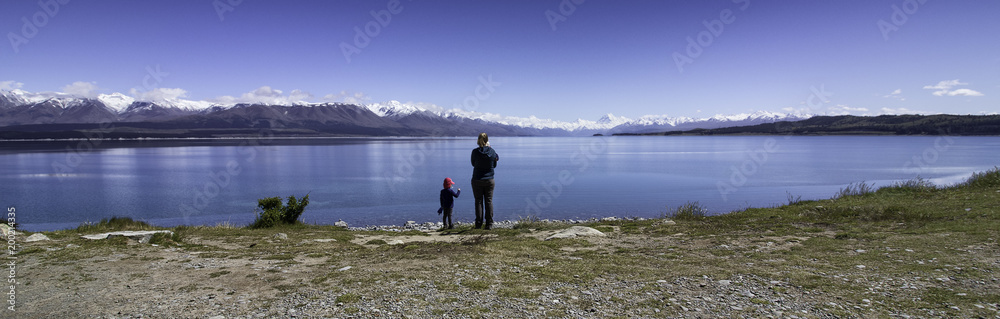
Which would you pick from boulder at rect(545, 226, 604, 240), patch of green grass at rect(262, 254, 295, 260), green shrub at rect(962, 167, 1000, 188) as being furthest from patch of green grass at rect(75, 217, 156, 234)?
green shrub at rect(962, 167, 1000, 188)

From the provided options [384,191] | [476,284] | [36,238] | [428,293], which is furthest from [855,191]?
[36,238]

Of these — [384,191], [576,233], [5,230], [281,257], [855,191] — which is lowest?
[384,191]

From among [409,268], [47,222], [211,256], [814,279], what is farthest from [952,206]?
[47,222]

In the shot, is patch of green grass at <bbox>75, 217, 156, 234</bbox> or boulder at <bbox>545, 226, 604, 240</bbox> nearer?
boulder at <bbox>545, 226, 604, 240</bbox>

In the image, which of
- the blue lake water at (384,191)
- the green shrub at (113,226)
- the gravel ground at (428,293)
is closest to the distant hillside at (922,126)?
the blue lake water at (384,191)

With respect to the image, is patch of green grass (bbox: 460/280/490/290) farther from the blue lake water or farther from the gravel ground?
the blue lake water

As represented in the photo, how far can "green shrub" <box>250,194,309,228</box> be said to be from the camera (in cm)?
1433

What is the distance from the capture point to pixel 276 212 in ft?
48.0

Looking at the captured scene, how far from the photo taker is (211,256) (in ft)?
29.2

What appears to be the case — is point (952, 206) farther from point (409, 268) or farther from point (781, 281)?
point (409, 268)

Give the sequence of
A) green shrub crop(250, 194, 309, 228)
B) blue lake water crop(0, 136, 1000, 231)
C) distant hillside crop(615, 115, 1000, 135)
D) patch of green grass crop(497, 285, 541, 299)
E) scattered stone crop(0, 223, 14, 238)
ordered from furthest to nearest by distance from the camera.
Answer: distant hillside crop(615, 115, 1000, 135) → blue lake water crop(0, 136, 1000, 231) → green shrub crop(250, 194, 309, 228) → scattered stone crop(0, 223, 14, 238) → patch of green grass crop(497, 285, 541, 299)

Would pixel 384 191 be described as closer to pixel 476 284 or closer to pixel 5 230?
pixel 5 230

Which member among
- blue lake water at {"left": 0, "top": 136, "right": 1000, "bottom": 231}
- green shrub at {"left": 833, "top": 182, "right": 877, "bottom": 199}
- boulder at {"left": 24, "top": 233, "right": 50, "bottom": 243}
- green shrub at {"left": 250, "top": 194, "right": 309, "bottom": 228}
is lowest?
blue lake water at {"left": 0, "top": 136, "right": 1000, "bottom": 231}

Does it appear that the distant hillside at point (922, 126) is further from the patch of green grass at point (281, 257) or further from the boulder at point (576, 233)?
the patch of green grass at point (281, 257)
